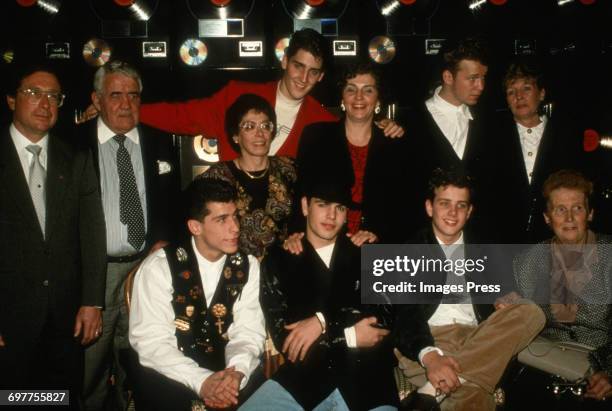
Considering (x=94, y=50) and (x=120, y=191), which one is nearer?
(x=120, y=191)

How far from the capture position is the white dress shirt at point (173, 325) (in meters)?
1.81

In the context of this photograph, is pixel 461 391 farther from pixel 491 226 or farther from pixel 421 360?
pixel 491 226

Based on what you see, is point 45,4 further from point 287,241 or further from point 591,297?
point 591,297

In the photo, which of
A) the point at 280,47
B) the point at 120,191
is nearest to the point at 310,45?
the point at 280,47

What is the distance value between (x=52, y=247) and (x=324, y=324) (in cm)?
112

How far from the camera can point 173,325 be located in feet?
6.33

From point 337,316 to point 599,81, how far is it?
2749 millimetres

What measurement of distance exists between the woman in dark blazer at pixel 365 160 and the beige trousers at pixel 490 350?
25.8 inches

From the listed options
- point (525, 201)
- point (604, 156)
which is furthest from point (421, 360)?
point (604, 156)

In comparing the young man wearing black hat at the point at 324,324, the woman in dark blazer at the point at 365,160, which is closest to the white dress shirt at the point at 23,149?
the young man wearing black hat at the point at 324,324

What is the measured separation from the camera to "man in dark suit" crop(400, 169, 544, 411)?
1869 millimetres

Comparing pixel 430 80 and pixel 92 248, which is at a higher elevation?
pixel 430 80

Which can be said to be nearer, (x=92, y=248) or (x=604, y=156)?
(x=92, y=248)

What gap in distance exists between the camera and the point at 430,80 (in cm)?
360
